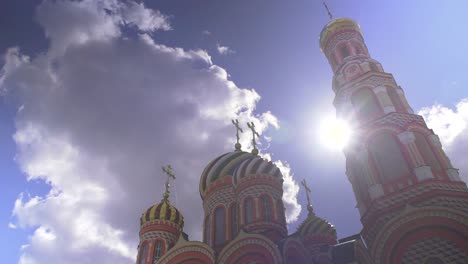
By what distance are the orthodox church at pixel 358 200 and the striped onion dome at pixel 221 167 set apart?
0.07m

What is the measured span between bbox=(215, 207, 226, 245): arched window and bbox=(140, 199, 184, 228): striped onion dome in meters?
3.24

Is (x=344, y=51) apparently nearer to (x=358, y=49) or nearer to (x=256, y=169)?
(x=358, y=49)

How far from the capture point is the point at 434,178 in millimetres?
12891

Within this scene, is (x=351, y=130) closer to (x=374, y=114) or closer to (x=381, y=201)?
(x=374, y=114)

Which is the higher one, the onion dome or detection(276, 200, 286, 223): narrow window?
the onion dome

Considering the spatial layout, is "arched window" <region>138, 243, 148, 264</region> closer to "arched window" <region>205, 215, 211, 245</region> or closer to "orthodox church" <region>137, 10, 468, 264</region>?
"orthodox church" <region>137, 10, 468, 264</region>

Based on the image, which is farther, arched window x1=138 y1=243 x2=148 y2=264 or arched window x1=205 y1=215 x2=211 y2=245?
arched window x1=138 y1=243 x2=148 y2=264

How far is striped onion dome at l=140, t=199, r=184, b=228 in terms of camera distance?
850 inches

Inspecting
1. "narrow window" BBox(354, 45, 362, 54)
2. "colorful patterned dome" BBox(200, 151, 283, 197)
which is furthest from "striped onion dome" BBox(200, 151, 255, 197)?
"narrow window" BBox(354, 45, 362, 54)

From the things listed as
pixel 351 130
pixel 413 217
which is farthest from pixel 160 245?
→ pixel 413 217

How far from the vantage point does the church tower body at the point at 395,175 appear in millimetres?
11656

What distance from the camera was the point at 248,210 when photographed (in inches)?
730

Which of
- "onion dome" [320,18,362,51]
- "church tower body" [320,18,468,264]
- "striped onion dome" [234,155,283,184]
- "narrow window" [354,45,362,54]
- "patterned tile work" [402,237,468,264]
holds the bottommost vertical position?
"patterned tile work" [402,237,468,264]

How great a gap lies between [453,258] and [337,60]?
1144cm
